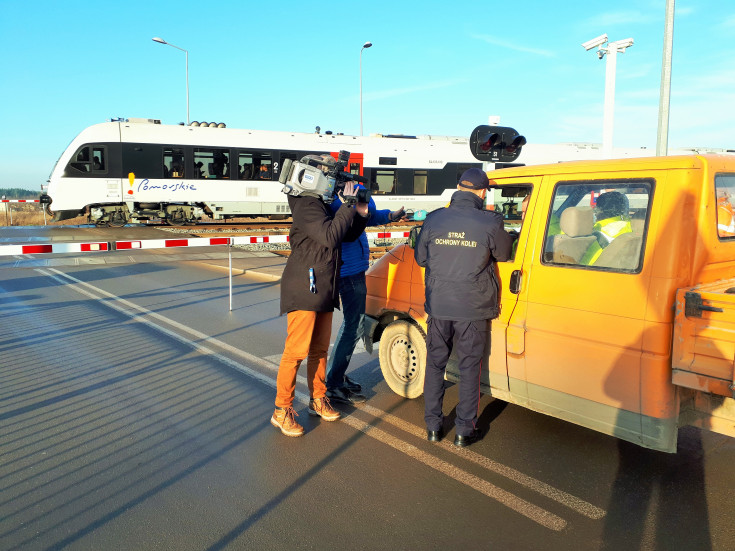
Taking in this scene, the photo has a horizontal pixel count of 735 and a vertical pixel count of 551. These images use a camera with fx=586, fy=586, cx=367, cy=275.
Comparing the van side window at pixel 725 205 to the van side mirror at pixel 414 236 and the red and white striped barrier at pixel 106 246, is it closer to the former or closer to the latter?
the van side mirror at pixel 414 236

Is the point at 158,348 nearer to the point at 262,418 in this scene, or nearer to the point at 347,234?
the point at 262,418

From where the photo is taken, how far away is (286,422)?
14.4 ft

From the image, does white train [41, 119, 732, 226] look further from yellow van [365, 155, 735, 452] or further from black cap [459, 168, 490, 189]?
yellow van [365, 155, 735, 452]

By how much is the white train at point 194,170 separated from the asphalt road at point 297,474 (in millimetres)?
14828

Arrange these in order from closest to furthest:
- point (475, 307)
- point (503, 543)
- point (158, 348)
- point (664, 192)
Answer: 1. point (503, 543)
2. point (664, 192)
3. point (475, 307)
4. point (158, 348)

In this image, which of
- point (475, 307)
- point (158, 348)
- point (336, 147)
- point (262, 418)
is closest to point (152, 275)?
point (158, 348)

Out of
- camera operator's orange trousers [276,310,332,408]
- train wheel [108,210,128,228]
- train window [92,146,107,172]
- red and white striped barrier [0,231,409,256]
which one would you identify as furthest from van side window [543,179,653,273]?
train wheel [108,210,128,228]

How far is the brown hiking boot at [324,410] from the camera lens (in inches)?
185

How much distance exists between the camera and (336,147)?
81.6ft

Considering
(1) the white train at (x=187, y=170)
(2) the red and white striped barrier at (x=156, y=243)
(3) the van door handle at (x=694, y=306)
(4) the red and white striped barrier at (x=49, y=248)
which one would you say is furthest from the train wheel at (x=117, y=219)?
(3) the van door handle at (x=694, y=306)

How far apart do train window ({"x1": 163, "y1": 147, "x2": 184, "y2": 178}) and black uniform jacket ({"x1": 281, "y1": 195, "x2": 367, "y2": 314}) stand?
1912cm

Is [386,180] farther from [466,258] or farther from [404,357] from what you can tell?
[466,258]

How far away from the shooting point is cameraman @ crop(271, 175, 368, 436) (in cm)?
419

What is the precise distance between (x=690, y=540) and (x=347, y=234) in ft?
9.39
